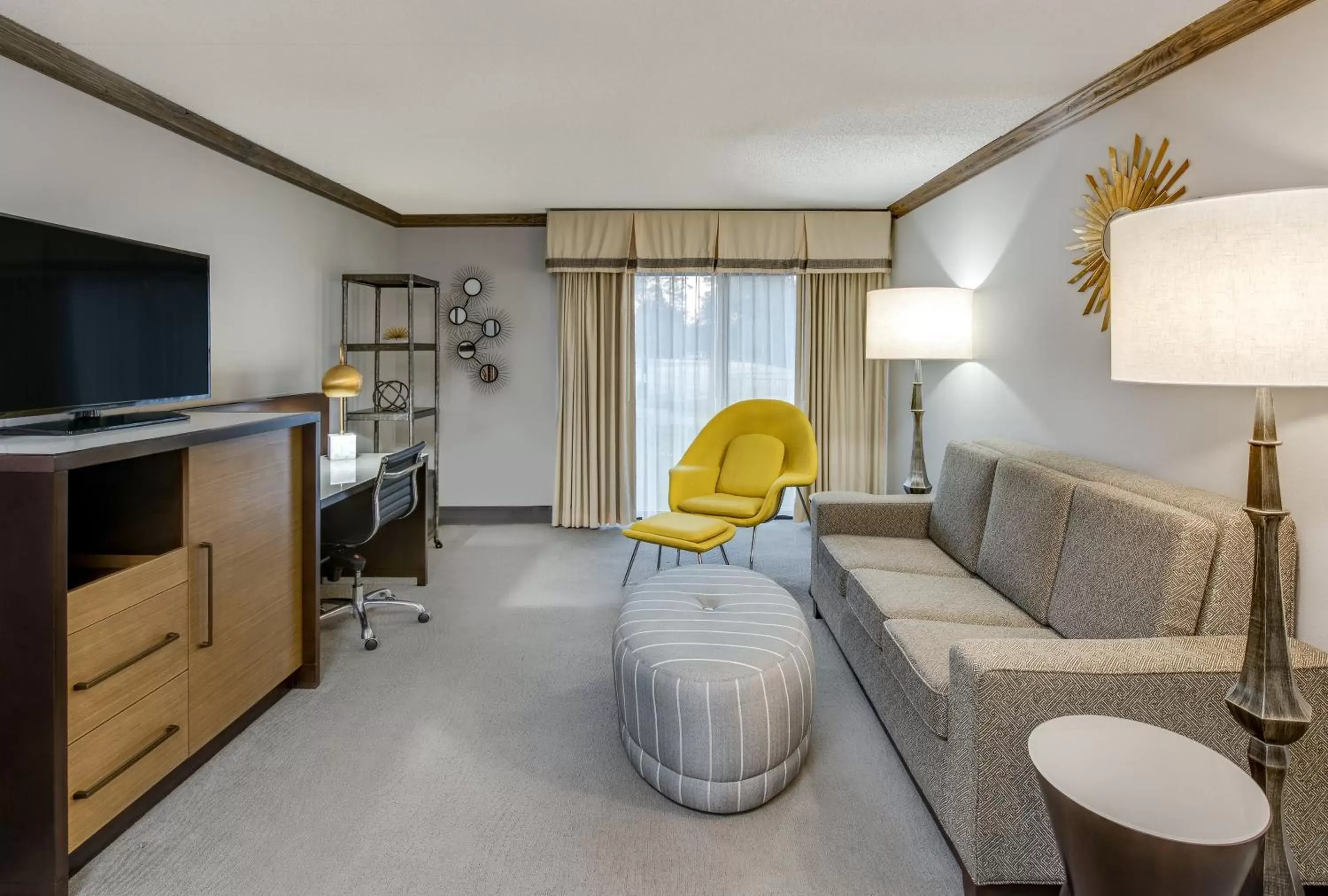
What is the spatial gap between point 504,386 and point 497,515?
0.99 metres

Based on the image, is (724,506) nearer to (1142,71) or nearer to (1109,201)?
(1109,201)

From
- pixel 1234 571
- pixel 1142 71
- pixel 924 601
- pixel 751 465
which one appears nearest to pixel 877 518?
pixel 924 601

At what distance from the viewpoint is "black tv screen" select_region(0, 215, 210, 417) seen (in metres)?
2.01

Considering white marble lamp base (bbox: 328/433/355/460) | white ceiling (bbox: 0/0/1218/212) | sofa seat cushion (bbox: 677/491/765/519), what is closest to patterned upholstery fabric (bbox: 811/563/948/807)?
sofa seat cushion (bbox: 677/491/765/519)

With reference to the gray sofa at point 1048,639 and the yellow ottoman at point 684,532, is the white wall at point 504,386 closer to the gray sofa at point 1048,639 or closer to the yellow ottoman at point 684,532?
the yellow ottoman at point 684,532

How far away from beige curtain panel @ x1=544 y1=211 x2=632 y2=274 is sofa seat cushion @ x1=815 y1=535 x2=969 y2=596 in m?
2.77

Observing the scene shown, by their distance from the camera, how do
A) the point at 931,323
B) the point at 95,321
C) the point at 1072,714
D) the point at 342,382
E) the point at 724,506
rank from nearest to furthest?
the point at 1072,714 < the point at 95,321 < the point at 931,323 < the point at 342,382 < the point at 724,506

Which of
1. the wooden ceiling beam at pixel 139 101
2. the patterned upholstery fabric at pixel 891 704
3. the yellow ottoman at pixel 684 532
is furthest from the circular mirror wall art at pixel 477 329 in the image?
the patterned upholstery fabric at pixel 891 704

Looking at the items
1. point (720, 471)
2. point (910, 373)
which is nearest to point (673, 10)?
point (720, 471)

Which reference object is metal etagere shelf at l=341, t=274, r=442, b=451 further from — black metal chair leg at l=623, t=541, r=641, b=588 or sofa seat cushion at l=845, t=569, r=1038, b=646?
sofa seat cushion at l=845, t=569, r=1038, b=646

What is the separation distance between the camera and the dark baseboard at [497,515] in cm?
582

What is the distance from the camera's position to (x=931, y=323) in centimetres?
391

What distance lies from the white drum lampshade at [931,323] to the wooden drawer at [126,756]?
3432 millimetres

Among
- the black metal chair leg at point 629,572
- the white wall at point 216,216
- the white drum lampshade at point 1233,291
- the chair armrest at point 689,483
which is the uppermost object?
the white wall at point 216,216
